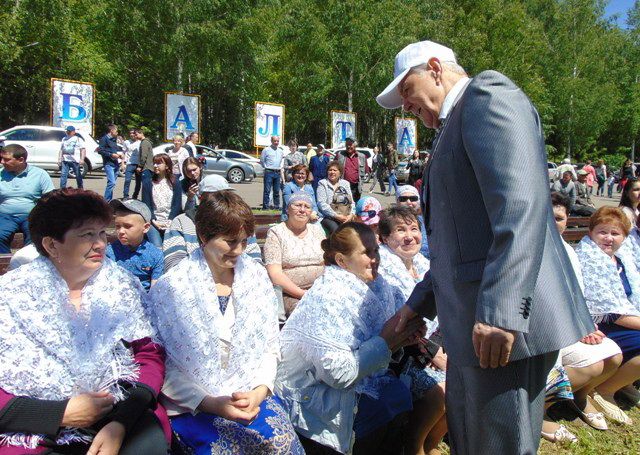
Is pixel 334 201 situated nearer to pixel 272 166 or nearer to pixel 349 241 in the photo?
pixel 349 241

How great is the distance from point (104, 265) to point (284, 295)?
7.77 ft

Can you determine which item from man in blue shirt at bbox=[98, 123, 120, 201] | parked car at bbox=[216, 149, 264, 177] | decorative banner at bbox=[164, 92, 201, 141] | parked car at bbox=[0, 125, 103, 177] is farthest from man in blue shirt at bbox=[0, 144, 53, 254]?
parked car at bbox=[216, 149, 264, 177]

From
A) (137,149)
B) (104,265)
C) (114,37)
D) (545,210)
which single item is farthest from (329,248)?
(114,37)

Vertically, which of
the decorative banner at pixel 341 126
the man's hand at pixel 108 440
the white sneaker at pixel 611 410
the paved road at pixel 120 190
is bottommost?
the paved road at pixel 120 190

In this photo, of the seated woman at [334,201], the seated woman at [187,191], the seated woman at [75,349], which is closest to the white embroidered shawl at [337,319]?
the seated woman at [75,349]

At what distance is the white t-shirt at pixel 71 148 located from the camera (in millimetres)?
13258

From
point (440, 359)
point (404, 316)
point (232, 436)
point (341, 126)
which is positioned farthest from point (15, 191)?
point (341, 126)

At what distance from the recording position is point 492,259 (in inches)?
62.6

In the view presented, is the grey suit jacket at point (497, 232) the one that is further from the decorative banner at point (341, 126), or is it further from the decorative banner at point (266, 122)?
the decorative banner at point (341, 126)

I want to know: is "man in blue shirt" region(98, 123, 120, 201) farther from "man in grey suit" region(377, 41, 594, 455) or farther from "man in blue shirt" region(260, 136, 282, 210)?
"man in grey suit" region(377, 41, 594, 455)

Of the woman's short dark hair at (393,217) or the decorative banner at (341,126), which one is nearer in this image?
the woman's short dark hair at (393,217)

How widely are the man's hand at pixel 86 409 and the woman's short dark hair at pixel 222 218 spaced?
2.70ft

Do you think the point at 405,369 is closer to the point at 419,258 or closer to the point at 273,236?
the point at 419,258

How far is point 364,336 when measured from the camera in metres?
2.82
